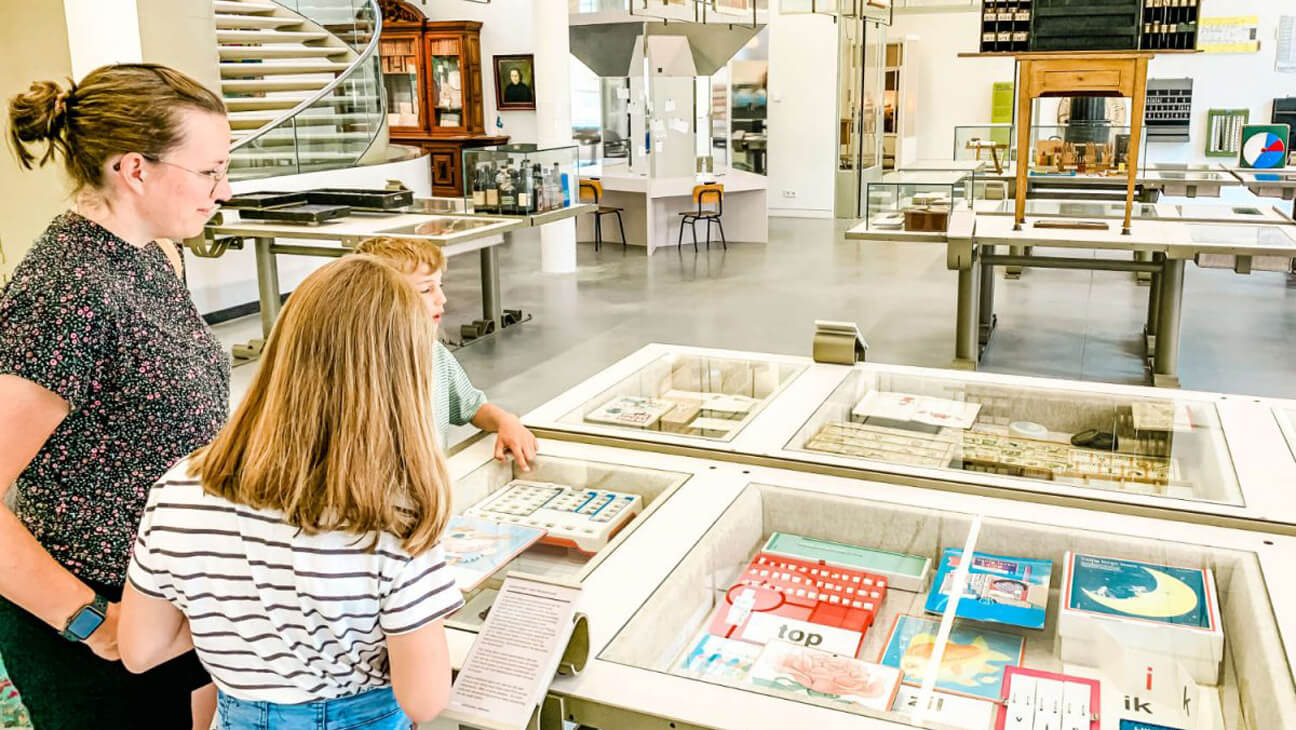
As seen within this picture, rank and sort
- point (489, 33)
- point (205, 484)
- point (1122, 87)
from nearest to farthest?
point (205, 484)
point (1122, 87)
point (489, 33)

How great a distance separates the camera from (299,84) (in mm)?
11609

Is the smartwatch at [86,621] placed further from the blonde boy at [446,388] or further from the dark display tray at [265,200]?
the dark display tray at [265,200]

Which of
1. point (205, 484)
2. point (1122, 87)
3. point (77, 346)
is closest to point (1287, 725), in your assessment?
point (205, 484)

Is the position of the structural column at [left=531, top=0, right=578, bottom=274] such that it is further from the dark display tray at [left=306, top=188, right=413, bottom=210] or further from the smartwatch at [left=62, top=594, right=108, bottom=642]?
the smartwatch at [left=62, top=594, right=108, bottom=642]

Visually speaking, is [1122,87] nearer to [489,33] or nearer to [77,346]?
[77,346]

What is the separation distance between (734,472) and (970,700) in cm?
80

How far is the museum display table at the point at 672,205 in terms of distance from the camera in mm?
12000

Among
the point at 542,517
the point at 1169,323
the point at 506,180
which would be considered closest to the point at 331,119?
the point at 506,180

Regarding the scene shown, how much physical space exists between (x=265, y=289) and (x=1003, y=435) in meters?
6.10

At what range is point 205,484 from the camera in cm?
127

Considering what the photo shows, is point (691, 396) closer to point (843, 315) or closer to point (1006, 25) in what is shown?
point (1006, 25)

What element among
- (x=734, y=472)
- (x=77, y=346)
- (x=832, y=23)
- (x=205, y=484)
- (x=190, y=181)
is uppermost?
(x=832, y=23)

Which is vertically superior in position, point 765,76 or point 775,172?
point 765,76

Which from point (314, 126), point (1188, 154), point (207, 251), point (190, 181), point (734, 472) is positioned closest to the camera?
point (190, 181)
